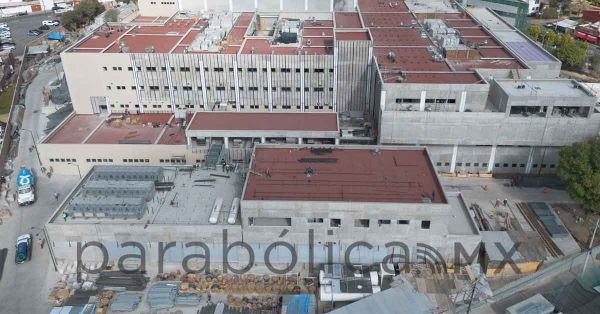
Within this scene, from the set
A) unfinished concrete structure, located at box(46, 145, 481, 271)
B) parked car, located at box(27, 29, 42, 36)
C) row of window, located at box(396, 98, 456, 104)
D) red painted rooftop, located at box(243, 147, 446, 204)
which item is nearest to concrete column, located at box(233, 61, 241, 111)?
red painted rooftop, located at box(243, 147, 446, 204)

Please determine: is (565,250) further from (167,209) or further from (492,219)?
→ (167,209)

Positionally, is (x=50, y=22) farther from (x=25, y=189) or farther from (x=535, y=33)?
(x=535, y=33)

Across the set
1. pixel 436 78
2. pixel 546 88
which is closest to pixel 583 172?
pixel 546 88

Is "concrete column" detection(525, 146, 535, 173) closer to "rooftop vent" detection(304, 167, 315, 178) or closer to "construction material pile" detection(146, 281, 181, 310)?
"rooftop vent" detection(304, 167, 315, 178)

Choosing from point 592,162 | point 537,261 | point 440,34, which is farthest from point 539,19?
point 537,261

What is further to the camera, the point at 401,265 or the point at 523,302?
the point at 401,265

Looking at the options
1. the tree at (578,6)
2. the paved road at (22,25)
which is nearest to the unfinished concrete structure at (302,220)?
the paved road at (22,25)

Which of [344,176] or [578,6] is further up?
[578,6]

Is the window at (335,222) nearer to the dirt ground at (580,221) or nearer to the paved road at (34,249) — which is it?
the dirt ground at (580,221)
